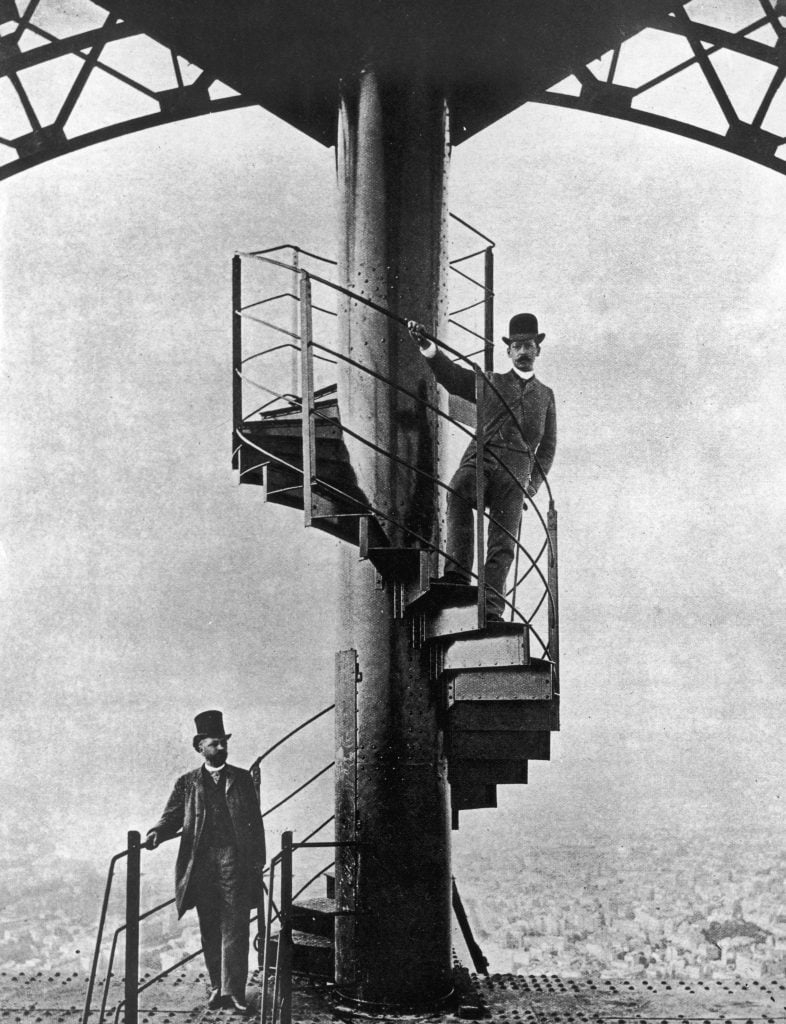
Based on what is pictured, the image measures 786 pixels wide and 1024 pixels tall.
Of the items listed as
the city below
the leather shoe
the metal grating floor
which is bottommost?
the city below

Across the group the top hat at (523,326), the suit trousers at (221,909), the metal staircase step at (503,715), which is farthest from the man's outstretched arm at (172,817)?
the top hat at (523,326)

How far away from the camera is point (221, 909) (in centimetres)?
740

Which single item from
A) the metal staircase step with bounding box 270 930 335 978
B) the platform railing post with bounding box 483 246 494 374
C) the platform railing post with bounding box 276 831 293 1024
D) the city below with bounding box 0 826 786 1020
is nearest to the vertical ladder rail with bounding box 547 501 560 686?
the platform railing post with bounding box 276 831 293 1024

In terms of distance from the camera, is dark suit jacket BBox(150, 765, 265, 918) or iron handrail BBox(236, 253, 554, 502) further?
dark suit jacket BBox(150, 765, 265, 918)

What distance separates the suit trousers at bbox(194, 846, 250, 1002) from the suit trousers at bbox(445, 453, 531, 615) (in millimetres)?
2559

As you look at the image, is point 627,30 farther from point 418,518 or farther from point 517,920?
point 517,920

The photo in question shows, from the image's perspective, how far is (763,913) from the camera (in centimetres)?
1269

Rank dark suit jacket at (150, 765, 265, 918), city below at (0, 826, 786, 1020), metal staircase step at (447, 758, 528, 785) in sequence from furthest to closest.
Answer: city below at (0, 826, 786, 1020) → metal staircase step at (447, 758, 528, 785) → dark suit jacket at (150, 765, 265, 918)

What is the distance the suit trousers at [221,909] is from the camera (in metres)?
7.32

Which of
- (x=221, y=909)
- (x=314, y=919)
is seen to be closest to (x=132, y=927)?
(x=221, y=909)

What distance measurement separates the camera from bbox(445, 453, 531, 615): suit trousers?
753cm

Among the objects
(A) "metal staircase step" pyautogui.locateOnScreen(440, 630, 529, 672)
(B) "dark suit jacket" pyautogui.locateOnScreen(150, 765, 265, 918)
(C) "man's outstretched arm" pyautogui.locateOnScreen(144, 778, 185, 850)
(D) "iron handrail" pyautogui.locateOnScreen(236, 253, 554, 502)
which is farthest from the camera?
(B) "dark suit jacket" pyautogui.locateOnScreen(150, 765, 265, 918)

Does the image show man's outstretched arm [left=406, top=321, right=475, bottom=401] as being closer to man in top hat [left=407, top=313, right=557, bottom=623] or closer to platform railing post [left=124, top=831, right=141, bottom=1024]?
man in top hat [left=407, top=313, right=557, bottom=623]

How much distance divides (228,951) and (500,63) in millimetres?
7113
